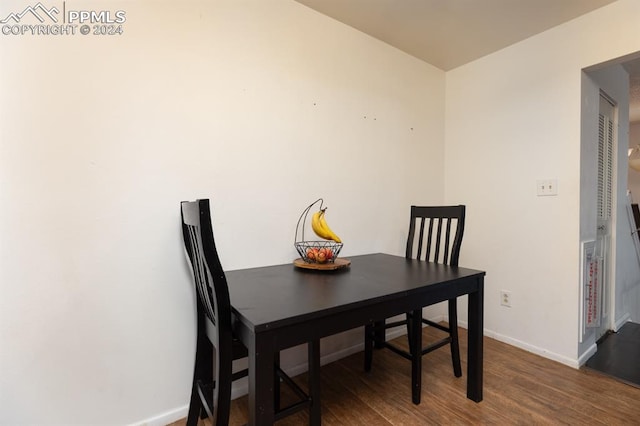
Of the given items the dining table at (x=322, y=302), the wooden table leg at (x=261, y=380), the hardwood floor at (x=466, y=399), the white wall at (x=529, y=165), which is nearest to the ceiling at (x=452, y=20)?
the white wall at (x=529, y=165)

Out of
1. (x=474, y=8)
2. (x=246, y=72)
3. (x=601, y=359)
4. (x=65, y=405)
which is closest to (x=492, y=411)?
(x=601, y=359)

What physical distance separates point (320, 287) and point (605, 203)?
8.37ft

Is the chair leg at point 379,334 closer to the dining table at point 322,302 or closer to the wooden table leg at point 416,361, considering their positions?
the wooden table leg at point 416,361

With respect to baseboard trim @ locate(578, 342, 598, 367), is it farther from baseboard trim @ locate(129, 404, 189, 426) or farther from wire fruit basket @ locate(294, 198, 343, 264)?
baseboard trim @ locate(129, 404, 189, 426)

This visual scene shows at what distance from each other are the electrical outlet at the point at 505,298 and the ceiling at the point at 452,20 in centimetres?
190

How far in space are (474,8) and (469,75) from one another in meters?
0.78

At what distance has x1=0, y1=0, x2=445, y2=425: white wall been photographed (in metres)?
1.19

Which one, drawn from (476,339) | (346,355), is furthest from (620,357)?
(346,355)

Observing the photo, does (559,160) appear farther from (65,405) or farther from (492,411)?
(65,405)

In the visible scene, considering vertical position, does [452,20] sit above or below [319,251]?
above

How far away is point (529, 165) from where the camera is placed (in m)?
2.26

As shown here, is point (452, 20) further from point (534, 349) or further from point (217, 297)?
point (534, 349)

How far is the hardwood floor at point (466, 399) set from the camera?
150cm

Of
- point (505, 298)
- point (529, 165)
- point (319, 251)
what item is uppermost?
point (529, 165)
